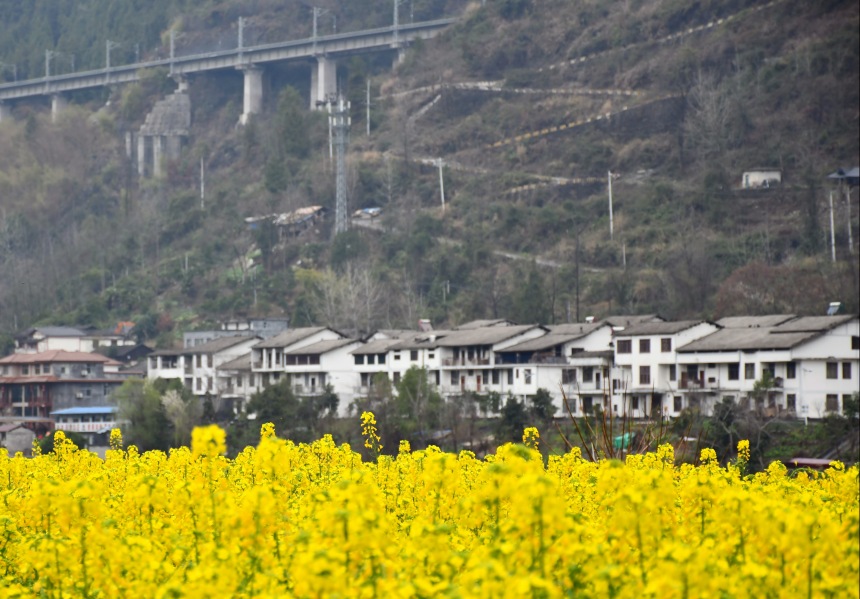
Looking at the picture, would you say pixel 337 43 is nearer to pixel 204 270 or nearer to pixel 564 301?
pixel 204 270

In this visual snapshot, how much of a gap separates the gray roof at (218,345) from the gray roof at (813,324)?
23259mm

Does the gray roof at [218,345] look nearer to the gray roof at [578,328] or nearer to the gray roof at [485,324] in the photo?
the gray roof at [485,324]

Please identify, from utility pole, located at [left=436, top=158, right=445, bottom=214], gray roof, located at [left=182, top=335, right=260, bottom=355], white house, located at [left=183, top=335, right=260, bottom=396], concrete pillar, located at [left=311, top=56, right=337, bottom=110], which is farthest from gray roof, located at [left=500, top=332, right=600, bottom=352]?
concrete pillar, located at [left=311, top=56, right=337, bottom=110]

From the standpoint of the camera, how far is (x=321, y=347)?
55.4 m

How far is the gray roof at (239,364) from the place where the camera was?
188 ft

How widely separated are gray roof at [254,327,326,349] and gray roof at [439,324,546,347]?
6.22 m

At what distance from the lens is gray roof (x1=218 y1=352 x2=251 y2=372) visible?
188 ft

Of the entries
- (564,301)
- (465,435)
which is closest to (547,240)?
(564,301)

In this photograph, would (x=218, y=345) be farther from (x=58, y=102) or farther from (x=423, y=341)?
(x=58, y=102)

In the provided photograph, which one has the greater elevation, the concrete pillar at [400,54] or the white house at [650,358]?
the concrete pillar at [400,54]

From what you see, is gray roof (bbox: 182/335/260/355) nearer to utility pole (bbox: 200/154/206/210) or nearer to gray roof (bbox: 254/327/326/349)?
gray roof (bbox: 254/327/326/349)

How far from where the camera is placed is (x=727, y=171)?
70562 mm

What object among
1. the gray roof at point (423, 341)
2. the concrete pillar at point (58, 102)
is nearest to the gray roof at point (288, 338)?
the gray roof at point (423, 341)

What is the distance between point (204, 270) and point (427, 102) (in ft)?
62.3
